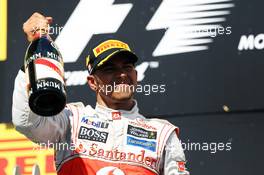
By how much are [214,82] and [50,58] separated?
1.30 metres

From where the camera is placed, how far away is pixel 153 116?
11.0 ft

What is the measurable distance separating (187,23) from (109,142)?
1125mm

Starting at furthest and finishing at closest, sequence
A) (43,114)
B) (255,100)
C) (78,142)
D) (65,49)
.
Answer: (65,49) < (255,100) < (78,142) < (43,114)

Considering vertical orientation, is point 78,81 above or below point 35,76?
below

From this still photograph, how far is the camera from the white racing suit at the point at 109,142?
2.31 meters

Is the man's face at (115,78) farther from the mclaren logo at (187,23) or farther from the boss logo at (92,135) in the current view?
the mclaren logo at (187,23)

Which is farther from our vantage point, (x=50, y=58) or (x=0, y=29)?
(x=0, y=29)

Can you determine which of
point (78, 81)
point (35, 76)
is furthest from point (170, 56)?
point (35, 76)

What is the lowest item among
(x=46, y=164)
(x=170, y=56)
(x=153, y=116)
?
(x=46, y=164)

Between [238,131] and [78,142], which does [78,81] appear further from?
[78,142]

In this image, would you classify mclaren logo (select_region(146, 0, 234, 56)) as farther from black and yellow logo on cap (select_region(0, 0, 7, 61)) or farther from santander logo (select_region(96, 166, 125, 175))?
santander logo (select_region(96, 166, 125, 175))

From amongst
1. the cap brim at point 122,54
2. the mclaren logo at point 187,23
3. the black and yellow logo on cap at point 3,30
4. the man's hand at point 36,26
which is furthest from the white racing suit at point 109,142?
the black and yellow logo on cap at point 3,30

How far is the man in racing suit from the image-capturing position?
2.30 m

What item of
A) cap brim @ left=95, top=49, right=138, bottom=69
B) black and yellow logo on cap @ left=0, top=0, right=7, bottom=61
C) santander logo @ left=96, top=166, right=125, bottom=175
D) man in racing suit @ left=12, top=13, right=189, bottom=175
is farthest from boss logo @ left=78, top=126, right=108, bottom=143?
black and yellow logo on cap @ left=0, top=0, right=7, bottom=61
